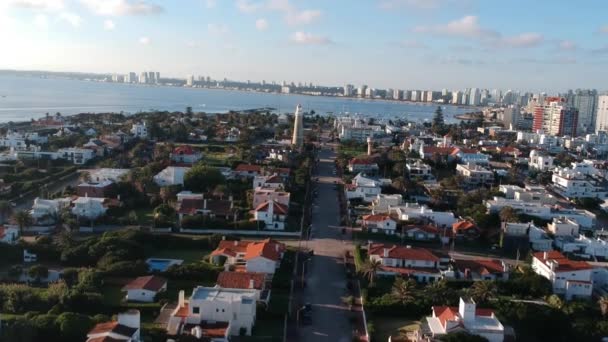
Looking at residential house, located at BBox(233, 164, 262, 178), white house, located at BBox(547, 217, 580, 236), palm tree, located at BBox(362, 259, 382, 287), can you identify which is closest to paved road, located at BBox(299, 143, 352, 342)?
palm tree, located at BBox(362, 259, 382, 287)

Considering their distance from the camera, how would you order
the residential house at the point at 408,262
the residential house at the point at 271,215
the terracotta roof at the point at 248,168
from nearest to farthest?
1. the residential house at the point at 408,262
2. the residential house at the point at 271,215
3. the terracotta roof at the point at 248,168

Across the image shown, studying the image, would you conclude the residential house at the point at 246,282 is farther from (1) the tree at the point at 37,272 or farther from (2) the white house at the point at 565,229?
(2) the white house at the point at 565,229

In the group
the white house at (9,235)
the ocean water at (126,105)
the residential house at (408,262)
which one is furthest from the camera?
the ocean water at (126,105)

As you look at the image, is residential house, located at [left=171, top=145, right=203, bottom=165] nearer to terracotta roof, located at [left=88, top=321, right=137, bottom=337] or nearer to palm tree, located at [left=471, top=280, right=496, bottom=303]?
palm tree, located at [left=471, top=280, right=496, bottom=303]

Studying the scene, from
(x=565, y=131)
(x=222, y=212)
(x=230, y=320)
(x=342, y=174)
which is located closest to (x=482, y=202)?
(x=342, y=174)

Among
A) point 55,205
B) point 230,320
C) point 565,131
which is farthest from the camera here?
point 565,131

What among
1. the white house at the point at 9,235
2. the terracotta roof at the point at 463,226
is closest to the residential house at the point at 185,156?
the white house at the point at 9,235

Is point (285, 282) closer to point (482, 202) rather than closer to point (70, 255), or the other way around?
point (70, 255)
